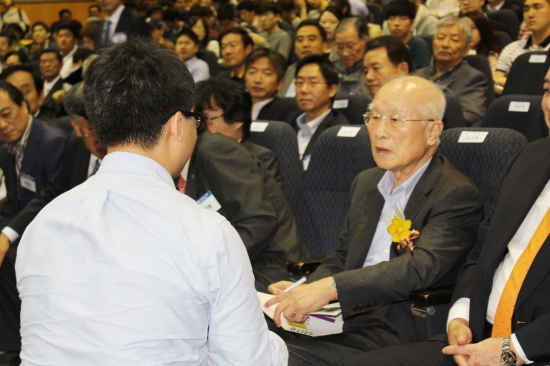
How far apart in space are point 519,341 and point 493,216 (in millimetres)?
419

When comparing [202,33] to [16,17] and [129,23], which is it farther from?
[16,17]

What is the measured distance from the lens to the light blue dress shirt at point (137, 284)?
1085 mm

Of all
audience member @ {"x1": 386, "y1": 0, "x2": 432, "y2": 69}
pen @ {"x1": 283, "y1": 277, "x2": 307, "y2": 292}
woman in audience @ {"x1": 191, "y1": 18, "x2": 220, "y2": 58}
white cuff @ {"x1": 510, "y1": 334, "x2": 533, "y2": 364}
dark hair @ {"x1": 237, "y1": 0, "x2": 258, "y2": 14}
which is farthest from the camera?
dark hair @ {"x1": 237, "y1": 0, "x2": 258, "y2": 14}

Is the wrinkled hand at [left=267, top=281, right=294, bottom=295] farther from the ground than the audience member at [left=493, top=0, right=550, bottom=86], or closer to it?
closer to it

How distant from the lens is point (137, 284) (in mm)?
1085

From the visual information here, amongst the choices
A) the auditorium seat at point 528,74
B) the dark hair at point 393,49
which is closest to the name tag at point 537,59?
the auditorium seat at point 528,74

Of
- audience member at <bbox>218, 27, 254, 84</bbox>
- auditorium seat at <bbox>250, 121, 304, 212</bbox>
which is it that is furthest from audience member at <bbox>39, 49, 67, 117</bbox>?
auditorium seat at <bbox>250, 121, 304, 212</bbox>

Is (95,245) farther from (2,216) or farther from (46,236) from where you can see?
(2,216)

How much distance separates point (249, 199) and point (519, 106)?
1.48 metres

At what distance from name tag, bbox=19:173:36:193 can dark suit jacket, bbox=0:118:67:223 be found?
0.02m

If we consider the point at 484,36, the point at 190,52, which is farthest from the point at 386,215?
the point at 190,52

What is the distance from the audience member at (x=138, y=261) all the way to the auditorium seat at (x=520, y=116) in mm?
2283

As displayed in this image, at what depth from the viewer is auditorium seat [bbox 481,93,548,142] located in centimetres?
304

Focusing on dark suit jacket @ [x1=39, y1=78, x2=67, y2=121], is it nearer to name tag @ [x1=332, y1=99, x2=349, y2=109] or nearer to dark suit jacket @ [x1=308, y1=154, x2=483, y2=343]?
name tag @ [x1=332, y1=99, x2=349, y2=109]
